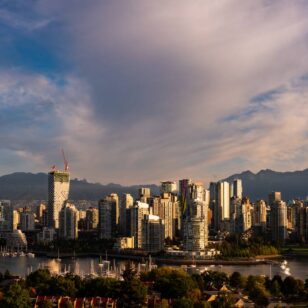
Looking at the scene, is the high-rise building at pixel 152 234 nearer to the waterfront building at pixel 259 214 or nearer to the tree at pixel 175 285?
the waterfront building at pixel 259 214

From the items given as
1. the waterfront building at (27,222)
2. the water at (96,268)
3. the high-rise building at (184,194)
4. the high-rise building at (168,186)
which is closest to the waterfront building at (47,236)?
the waterfront building at (27,222)

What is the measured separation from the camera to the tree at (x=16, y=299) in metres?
10.8

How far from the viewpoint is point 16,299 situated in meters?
10.9

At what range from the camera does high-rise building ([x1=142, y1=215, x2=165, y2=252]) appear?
104ft

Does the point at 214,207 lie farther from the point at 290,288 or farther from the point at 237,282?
the point at 290,288

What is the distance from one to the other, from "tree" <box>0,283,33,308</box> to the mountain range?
4101 inches

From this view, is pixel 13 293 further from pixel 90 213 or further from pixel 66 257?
pixel 90 213

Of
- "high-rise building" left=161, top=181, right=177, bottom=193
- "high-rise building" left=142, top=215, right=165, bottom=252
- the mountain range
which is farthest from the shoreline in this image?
the mountain range

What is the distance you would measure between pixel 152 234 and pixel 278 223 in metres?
8.68

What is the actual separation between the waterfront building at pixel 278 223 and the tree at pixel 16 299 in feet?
86.7

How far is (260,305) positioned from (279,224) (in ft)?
79.6

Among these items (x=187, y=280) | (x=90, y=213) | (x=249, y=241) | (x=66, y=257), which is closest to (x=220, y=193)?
(x=90, y=213)

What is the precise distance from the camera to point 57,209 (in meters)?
46.6

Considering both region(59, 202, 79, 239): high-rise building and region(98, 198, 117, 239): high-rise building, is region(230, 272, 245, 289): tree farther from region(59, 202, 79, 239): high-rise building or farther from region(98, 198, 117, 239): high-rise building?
region(59, 202, 79, 239): high-rise building
